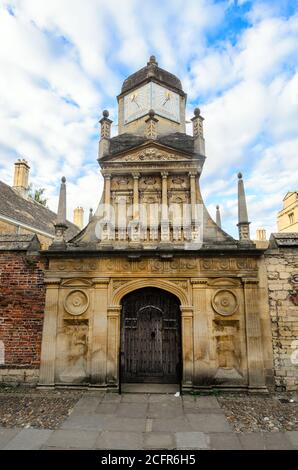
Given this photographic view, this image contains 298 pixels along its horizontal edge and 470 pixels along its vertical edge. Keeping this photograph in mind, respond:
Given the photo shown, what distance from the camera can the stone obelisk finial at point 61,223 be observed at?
8.12 m

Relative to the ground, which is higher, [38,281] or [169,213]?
[169,213]

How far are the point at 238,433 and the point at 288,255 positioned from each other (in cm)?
460

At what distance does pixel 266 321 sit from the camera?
24.9 feet

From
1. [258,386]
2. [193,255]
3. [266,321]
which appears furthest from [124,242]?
[258,386]

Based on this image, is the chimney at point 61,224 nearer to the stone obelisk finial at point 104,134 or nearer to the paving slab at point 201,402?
the stone obelisk finial at point 104,134

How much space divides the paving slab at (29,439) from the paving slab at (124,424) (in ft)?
3.39

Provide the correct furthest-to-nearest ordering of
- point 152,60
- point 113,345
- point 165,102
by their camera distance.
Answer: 1. point 152,60
2. point 165,102
3. point 113,345

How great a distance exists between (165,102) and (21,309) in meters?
7.80

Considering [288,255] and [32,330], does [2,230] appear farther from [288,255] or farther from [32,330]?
[288,255]

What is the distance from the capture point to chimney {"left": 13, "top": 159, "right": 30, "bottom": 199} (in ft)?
65.3

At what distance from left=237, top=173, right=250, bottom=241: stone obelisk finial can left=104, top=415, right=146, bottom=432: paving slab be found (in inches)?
194


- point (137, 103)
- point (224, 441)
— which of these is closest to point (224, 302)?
point (224, 441)

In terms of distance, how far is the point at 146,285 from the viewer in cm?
777

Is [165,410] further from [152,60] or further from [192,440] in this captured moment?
[152,60]
